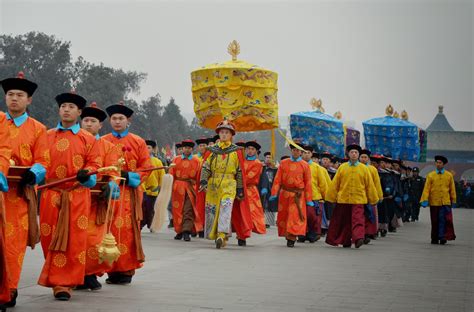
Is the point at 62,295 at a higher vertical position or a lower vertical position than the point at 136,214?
lower

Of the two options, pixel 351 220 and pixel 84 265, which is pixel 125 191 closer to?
pixel 84 265

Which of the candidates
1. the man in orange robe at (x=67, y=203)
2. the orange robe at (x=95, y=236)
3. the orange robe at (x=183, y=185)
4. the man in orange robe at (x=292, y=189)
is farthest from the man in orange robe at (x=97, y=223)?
the orange robe at (x=183, y=185)

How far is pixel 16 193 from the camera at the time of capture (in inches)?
321

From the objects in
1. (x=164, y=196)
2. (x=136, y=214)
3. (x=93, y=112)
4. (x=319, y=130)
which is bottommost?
(x=136, y=214)

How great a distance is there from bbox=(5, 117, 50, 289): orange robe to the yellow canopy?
10.9 metres

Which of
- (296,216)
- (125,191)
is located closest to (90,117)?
(125,191)

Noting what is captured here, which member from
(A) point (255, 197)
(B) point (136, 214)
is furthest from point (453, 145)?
(B) point (136, 214)

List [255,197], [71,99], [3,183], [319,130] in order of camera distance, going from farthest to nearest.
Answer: [319,130] → [255,197] → [71,99] → [3,183]

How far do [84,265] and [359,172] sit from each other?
8.90 meters

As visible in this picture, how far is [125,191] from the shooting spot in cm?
1042

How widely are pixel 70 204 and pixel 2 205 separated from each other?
133 centimetres

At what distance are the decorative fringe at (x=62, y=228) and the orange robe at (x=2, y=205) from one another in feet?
3.40

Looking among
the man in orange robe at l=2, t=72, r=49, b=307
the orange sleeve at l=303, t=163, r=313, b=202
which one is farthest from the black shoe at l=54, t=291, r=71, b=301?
the orange sleeve at l=303, t=163, r=313, b=202

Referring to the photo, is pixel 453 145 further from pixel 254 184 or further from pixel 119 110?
pixel 119 110
